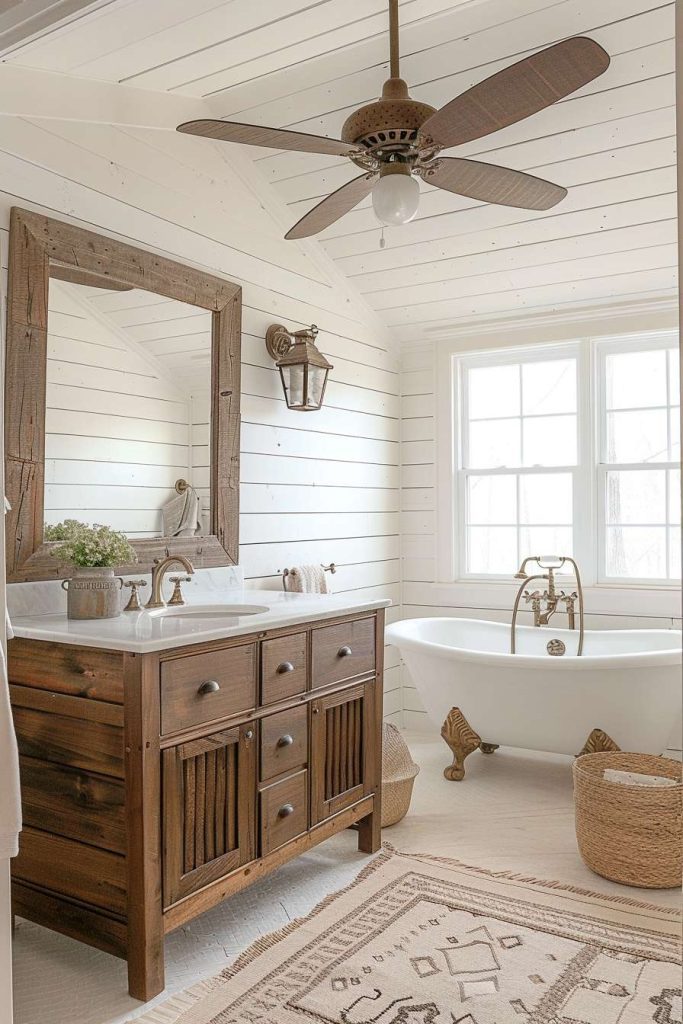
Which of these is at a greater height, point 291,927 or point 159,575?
point 159,575

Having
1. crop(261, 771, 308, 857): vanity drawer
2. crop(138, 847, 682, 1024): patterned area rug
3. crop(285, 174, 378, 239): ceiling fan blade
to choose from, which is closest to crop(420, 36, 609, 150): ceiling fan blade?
crop(285, 174, 378, 239): ceiling fan blade

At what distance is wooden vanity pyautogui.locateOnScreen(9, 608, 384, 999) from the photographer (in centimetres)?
202

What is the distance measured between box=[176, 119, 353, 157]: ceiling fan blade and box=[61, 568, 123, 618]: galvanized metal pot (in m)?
1.23

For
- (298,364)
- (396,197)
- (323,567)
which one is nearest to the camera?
(396,197)

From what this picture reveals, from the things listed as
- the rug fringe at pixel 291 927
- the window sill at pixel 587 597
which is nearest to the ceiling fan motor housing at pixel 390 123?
the rug fringe at pixel 291 927

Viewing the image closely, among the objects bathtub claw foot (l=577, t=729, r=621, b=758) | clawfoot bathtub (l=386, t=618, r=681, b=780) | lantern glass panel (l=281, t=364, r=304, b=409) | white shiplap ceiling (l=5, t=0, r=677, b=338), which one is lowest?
bathtub claw foot (l=577, t=729, r=621, b=758)

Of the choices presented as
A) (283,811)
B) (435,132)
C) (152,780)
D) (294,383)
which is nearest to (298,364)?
(294,383)

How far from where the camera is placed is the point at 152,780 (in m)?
2.02

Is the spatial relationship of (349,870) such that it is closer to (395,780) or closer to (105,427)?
(395,780)

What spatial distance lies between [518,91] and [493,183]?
1.55ft

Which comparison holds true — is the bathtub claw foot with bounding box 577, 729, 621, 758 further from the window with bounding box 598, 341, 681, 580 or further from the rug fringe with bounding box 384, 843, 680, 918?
the window with bounding box 598, 341, 681, 580

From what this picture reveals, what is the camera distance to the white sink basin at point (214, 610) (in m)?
2.74

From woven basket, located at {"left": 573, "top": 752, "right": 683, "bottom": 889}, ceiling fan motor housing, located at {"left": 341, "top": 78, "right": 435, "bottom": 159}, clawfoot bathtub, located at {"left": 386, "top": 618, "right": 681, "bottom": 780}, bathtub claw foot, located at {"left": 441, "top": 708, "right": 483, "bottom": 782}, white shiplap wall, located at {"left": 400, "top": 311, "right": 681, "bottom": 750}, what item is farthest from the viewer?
white shiplap wall, located at {"left": 400, "top": 311, "right": 681, "bottom": 750}

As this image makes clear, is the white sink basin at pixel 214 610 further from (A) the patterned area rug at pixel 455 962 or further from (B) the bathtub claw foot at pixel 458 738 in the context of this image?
(B) the bathtub claw foot at pixel 458 738
